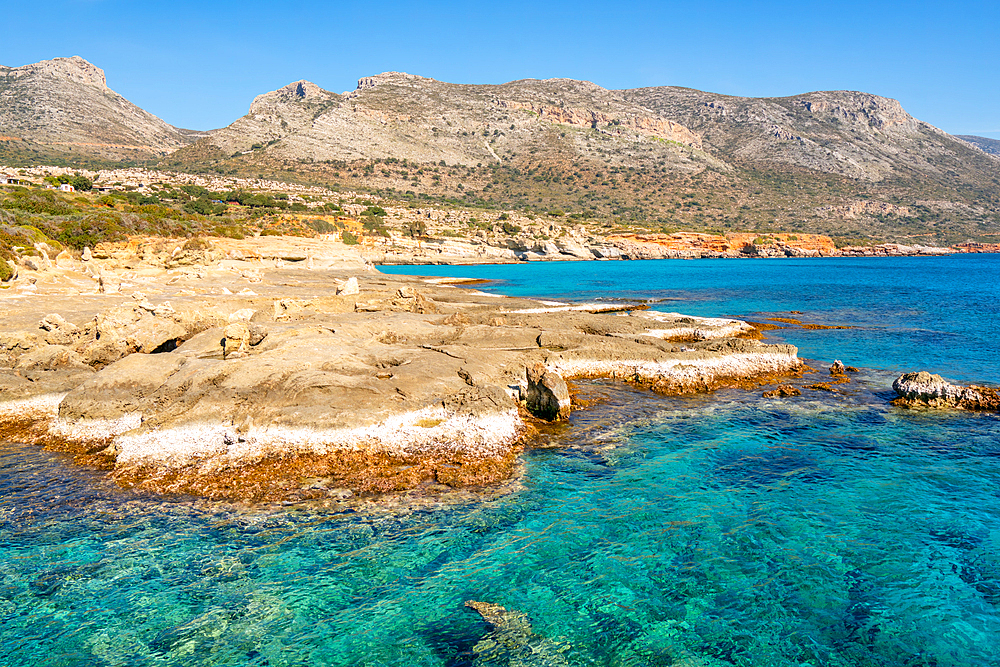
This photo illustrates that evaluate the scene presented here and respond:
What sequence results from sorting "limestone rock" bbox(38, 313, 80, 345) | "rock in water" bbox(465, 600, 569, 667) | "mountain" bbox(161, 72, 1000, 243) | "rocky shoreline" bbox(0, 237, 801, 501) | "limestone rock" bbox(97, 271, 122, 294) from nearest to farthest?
"rock in water" bbox(465, 600, 569, 667) < "rocky shoreline" bbox(0, 237, 801, 501) < "limestone rock" bbox(38, 313, 80, 345) < "limestone rock" bbox(97, 271, 122, 294) < "mountain" bbox(161, 72, 1000, 243)

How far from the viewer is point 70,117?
149500mm

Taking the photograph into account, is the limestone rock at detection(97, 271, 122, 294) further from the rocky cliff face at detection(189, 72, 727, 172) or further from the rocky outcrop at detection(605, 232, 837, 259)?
the rocky cliff face at detection(189, 72, 727, 172)

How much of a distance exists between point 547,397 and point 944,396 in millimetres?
11836

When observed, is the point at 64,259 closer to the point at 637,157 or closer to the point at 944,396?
the point at 944,396

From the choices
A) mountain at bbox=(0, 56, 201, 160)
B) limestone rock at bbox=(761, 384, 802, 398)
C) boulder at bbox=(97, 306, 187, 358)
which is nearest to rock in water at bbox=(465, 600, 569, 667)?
limestone rock at bbox=(761, 384, 802, 398)

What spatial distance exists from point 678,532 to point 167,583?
7830 mm

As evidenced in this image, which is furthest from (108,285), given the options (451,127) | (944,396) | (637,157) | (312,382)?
(637,157)

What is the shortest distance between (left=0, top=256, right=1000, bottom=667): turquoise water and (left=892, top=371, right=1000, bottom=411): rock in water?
7.92ft

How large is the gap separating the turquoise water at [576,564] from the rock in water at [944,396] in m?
2.41

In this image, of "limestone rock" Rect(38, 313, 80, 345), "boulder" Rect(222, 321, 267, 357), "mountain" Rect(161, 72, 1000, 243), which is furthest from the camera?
"mountain" Rect(161, 72, 1000, 243)

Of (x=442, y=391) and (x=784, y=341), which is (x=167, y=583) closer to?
(x=442, y=391)

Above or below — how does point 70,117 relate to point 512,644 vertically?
above

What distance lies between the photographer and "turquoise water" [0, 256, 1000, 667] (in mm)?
6480

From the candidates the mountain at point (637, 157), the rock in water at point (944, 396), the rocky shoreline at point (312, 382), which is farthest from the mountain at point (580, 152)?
the rock in water at point (944, 396)
